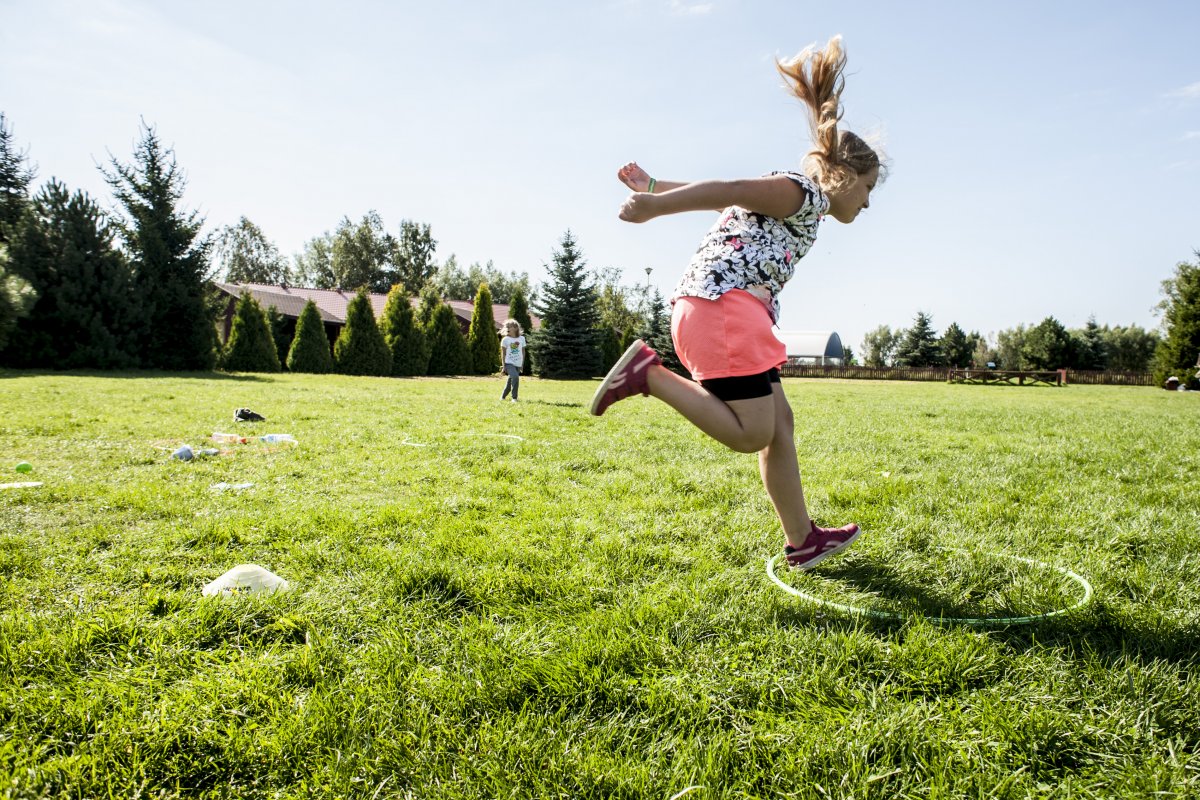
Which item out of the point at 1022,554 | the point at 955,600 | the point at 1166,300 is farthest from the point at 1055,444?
the point at 1166,300

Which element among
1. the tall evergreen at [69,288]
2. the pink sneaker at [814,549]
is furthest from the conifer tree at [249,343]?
the pink sneaker at [814,549]

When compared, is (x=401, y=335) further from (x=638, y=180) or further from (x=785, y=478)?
(x=785, y=478)

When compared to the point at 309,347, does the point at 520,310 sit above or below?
above

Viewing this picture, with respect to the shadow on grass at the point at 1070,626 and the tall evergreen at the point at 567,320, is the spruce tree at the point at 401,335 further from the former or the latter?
the shadow on grass at the point at 1070,626

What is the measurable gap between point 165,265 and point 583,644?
25971 millimetres

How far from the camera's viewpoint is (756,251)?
2645mm

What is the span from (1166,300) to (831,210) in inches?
2542

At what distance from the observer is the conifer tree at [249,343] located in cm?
2558

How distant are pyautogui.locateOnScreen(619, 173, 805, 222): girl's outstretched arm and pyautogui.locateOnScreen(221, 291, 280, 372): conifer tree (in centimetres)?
Result: 2657

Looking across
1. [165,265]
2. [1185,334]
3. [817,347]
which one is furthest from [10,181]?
[817,347]

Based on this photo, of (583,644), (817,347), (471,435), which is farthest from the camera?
(817,347)

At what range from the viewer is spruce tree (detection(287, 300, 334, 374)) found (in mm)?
27656

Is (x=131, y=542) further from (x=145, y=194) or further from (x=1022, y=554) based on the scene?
(x=145, y=194)

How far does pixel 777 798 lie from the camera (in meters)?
1.46
